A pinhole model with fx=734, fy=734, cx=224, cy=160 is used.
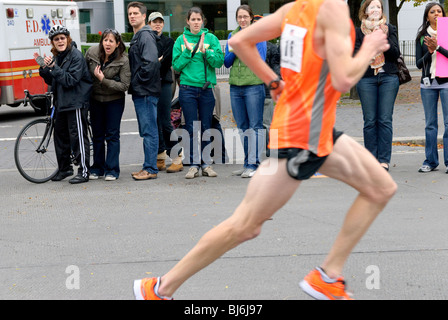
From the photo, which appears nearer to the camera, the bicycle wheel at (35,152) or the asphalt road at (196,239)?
the asphalt road at (196,239)

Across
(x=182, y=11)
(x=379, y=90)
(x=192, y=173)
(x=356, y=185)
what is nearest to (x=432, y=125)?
(x=379, y=90)

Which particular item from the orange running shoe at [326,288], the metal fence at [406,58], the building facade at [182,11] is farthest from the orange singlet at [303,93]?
the building facade at [182,11]

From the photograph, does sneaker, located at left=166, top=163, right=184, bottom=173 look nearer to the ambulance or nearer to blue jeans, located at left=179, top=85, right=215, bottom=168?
blue jeans, located at left=179, top=85, right=215, bottom=168

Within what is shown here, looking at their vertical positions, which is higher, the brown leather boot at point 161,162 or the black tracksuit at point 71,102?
the black tracksuit at point 71,102

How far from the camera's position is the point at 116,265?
17.9ft

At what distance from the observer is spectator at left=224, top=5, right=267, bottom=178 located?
29.1ft

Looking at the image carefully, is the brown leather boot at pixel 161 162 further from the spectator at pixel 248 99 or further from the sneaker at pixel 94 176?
the spectator at pixel 248 99

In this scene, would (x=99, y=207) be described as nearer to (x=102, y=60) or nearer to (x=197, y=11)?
(x=102, y=60)

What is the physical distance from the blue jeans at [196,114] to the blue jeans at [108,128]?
79 cm

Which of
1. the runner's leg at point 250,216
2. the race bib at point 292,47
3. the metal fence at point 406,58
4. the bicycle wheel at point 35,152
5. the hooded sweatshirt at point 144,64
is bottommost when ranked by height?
the metal fence at point 406,58

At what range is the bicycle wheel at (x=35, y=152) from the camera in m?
8.96

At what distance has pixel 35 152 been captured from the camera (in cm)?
907

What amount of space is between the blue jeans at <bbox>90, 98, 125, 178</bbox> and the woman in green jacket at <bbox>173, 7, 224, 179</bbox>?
82 centimetres
